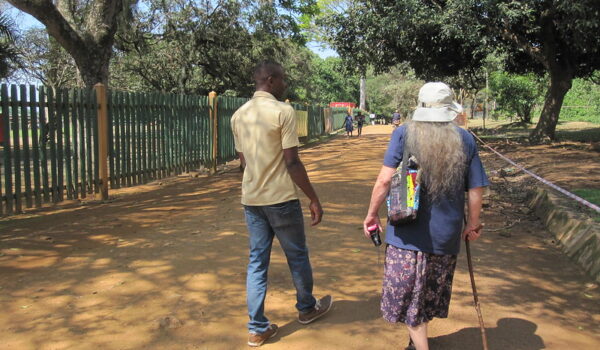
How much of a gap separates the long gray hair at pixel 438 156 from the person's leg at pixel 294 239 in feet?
2.96

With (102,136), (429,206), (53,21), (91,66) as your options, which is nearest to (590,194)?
(429,206)

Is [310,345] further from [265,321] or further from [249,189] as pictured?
[249,189]

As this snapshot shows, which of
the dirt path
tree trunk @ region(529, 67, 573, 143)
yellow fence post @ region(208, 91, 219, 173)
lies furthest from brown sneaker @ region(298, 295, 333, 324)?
tree trunk @ region(529, 67, 573, 143)

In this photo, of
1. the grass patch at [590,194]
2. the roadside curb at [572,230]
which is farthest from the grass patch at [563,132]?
the roadside curb at [572,230]

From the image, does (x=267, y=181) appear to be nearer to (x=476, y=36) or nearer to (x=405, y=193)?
(x=405, y=193)

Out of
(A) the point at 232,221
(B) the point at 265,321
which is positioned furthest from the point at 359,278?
(A) the point at 232,221

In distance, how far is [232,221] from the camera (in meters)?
6.70

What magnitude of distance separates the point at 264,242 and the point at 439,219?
115 centimetres

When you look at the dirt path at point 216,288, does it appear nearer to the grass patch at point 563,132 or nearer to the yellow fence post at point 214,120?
the yellow fence post at point 214,120

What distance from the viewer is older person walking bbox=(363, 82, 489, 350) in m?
2.73

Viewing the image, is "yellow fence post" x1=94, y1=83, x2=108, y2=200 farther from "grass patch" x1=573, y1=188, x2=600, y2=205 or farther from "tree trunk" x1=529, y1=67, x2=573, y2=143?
"tree trunk" x1=529, y1=67, x2=573, y2=143

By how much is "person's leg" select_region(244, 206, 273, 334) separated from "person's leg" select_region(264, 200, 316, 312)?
3.2 inches

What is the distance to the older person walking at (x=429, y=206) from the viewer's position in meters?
2.73

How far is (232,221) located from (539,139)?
1385cm
